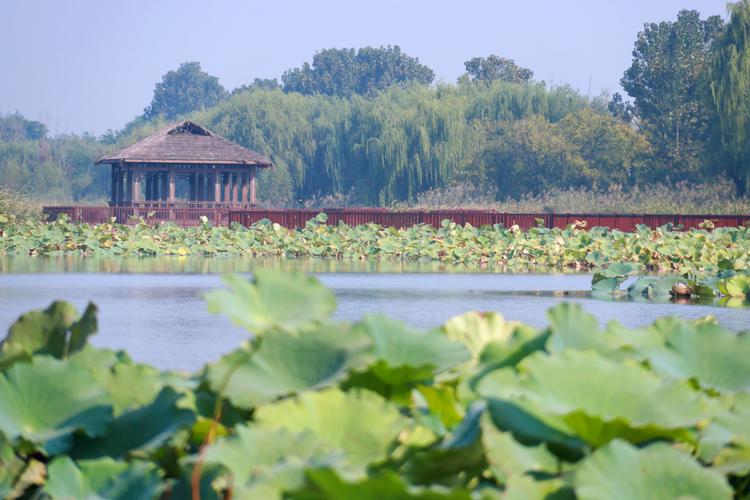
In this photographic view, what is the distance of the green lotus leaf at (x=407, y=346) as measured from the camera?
1.85 metres

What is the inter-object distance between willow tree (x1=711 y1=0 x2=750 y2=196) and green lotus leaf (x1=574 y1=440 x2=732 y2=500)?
124ft

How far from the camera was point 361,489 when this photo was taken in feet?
3.60

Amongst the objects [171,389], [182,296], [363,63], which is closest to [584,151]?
[182,296]

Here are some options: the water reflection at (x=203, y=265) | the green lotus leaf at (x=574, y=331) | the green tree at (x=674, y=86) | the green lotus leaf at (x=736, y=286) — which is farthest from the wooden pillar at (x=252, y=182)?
the green lotus leaf at (x=574, y=331)

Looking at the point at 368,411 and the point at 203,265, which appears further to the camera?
the point at 203,265

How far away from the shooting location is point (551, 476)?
152 cm

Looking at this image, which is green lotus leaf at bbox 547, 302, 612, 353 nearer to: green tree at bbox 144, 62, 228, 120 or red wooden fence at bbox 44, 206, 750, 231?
red wooden fence at bbox 44, 206, 750, 231

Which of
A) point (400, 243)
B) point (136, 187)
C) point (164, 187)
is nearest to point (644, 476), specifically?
point (400, 243)

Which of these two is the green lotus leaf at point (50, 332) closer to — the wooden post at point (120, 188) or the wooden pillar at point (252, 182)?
the wooden pillar at point (252, 182)

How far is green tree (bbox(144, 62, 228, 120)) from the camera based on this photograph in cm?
13988

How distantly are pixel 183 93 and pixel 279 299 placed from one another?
141 m

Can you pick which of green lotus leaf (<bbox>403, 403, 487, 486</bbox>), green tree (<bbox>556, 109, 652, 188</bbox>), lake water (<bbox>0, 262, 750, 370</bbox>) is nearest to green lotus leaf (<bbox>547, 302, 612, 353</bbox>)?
green lotus leaf (<bbox>403, 403, 487, 486</bbox>)

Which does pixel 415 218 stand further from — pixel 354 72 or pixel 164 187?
pixel 354 72

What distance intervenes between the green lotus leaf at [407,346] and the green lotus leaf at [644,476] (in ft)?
1.67
